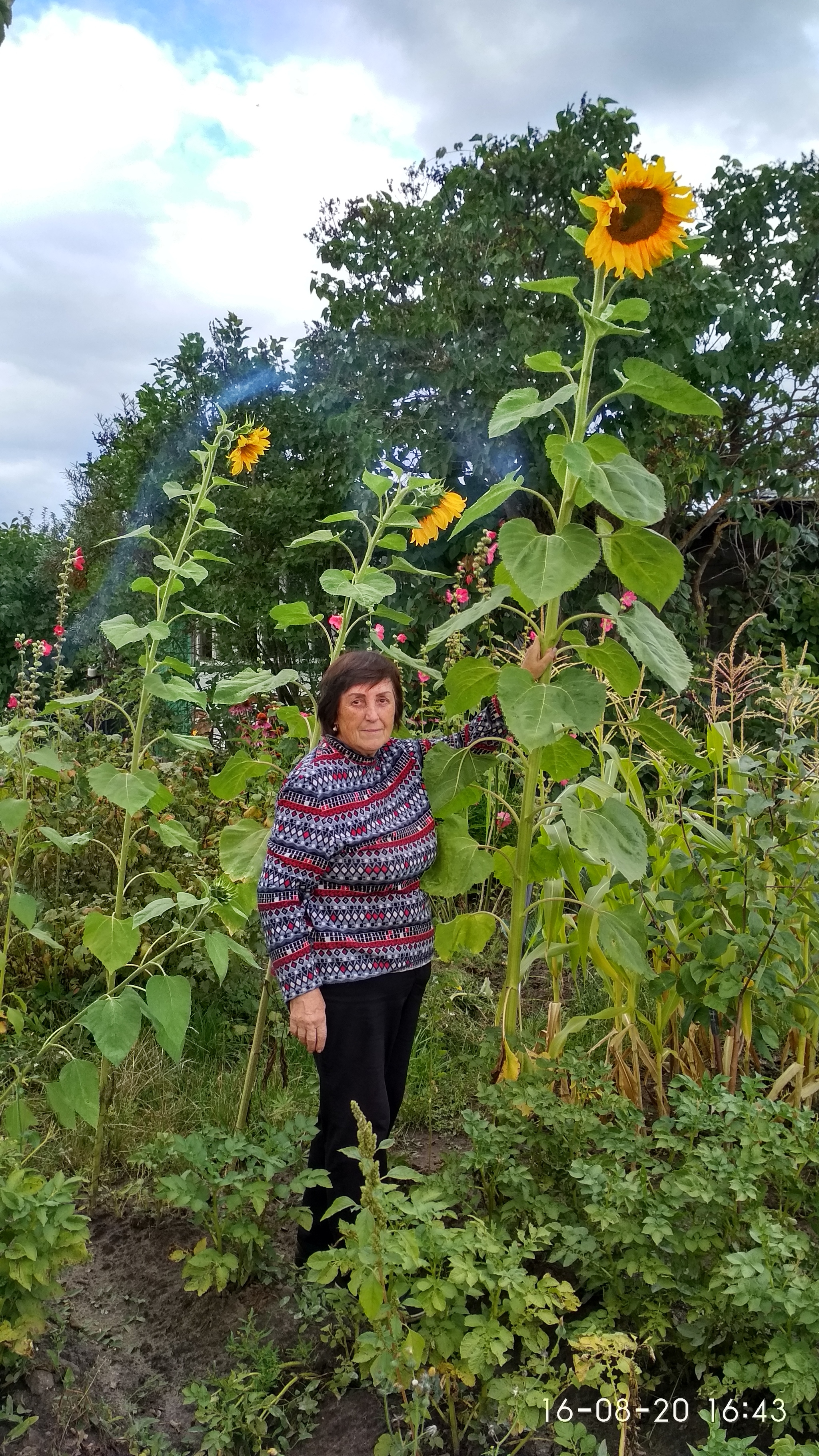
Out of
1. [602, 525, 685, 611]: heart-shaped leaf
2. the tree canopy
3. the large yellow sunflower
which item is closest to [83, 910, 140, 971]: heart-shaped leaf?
[602, 525, 685, 611]: heart-shaped leaf

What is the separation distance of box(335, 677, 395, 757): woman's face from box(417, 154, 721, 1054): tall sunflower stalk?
164mm

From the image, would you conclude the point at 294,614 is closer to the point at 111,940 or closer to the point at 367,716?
the point at 367,716

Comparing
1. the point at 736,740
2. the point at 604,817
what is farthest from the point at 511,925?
the point at 736,740

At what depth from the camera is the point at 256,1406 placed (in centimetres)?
175

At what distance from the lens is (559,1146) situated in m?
2.04

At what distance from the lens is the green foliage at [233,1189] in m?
1.95

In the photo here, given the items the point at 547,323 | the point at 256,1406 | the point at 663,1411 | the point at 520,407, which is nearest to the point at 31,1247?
the point at 256,1406

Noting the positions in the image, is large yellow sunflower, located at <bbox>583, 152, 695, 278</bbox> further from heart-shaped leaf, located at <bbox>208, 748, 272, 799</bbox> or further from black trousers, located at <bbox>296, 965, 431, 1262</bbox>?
black trousers, located at <bbox>296, 965, 431, 1262</bbox>

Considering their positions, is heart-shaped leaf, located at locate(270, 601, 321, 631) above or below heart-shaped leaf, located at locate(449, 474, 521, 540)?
below

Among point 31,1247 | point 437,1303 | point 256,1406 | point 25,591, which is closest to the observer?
point 437,1303

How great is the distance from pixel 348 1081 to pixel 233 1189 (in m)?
0.34

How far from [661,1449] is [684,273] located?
6.04 meters

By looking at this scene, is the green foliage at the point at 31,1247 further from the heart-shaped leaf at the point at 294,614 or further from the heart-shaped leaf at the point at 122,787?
the heart-shaped leaf at the point at 294,614

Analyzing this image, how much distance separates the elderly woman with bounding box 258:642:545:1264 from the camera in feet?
6.78
